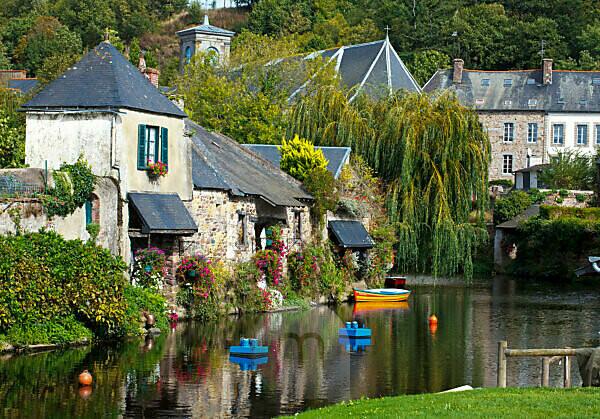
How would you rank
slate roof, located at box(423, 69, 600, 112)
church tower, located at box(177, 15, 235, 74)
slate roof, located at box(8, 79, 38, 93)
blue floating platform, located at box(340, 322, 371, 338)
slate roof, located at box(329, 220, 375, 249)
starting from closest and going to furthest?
blue floating platform, located at box(340, 322, 371, 338)
slate roof, located at box(329, 220, 375, 249)
slate roof, located at box(423, 69, 600, 112)
slate roof, located at box(8, 79, 38, 93)
church tower, located at box(177, 15, 235, 74)

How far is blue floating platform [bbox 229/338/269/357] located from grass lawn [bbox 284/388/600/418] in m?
7.16

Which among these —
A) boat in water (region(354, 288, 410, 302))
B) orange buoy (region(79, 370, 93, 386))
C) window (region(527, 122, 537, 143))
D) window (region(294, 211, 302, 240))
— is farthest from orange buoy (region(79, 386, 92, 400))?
window (region(527, 122, 537, 143))

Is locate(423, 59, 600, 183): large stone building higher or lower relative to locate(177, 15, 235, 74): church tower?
lower

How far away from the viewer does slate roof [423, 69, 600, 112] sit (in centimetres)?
7462

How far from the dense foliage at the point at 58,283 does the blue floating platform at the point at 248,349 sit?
3.07 meters

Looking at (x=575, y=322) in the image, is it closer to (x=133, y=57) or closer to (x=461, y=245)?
(x=461, y=245)

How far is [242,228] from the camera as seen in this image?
32750mm

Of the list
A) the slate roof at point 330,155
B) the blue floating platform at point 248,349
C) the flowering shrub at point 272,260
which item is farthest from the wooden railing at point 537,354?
the slate roof at point 330,155

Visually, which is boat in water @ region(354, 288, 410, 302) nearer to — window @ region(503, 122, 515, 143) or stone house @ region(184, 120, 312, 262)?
stone house @ region(184, 120, 312, 262)

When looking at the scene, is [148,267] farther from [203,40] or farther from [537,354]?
[203,40]

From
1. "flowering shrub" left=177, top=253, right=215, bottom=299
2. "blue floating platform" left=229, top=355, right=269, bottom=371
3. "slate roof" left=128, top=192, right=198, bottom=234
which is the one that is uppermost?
"slate roof" left=128, top=192, right=198, bottom=234

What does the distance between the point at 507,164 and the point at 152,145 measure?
166 ft

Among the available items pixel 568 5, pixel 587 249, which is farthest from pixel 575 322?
pixel 568 5

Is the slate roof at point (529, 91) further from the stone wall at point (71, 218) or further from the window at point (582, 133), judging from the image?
the stone wall at point (71, 218)
